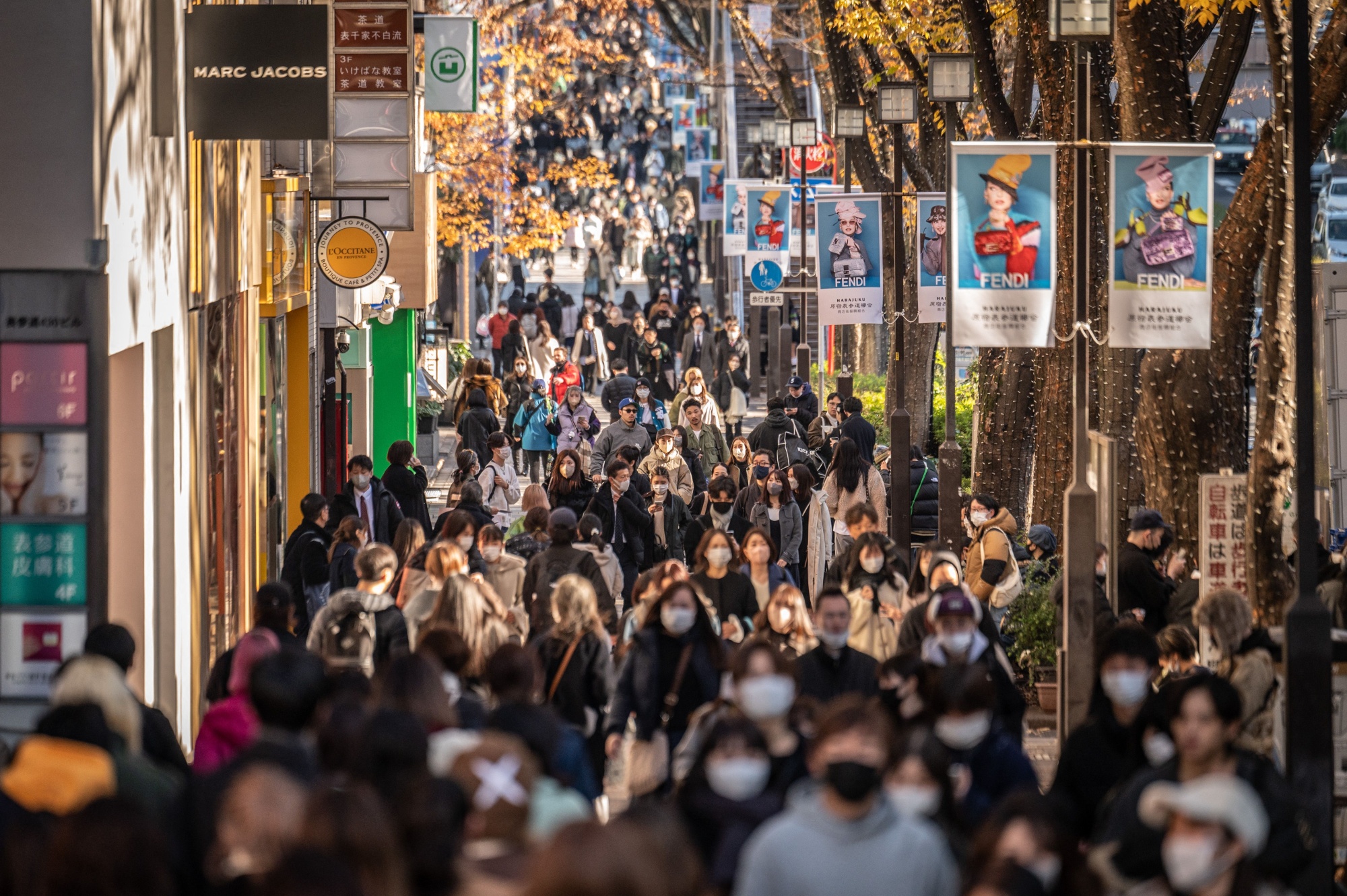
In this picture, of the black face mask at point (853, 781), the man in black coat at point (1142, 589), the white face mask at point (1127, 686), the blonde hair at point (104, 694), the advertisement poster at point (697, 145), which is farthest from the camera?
the advertisement poster at point (697, 145)

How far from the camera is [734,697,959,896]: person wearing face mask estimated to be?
5.67 meters

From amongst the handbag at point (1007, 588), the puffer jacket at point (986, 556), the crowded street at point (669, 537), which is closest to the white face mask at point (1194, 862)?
the crowded street at point (669, 537)

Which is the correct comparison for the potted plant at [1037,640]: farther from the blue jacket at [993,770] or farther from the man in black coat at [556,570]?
the blue jacket at [993,770]

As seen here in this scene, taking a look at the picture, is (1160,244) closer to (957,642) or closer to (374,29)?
(957,642)

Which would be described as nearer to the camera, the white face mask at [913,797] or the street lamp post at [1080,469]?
the white face mask at [913,797]

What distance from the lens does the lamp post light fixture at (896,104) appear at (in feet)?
71.8

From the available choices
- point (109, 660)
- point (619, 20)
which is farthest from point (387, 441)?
point (619, 20)

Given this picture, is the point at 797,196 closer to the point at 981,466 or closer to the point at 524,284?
the point at 524,284

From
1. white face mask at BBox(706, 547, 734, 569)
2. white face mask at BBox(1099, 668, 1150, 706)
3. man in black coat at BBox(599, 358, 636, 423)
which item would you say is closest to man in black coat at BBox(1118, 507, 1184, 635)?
white face mask at BBox(706, 547, 734, 569)

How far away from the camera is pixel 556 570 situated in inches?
488

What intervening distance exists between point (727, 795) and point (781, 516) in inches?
377

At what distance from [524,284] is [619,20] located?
12.1 m

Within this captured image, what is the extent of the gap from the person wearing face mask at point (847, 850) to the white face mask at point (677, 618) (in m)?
3.64

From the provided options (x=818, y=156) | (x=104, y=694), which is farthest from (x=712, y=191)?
(x=104, y=694)
